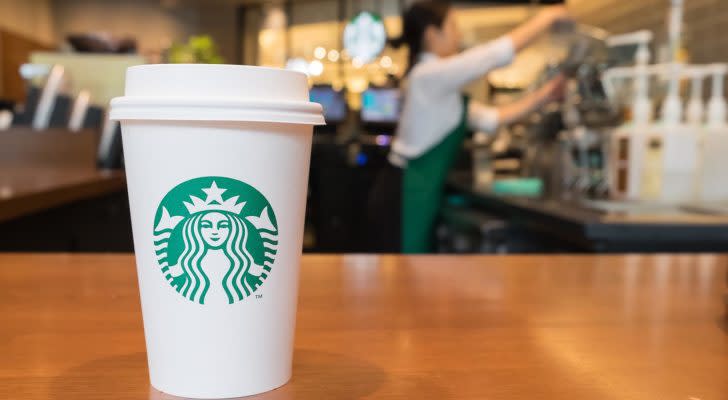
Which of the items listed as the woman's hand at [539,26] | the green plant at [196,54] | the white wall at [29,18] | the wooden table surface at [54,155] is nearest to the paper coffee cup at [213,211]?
the wooden table surface at [54,155]

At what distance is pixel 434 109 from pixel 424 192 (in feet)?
1.11

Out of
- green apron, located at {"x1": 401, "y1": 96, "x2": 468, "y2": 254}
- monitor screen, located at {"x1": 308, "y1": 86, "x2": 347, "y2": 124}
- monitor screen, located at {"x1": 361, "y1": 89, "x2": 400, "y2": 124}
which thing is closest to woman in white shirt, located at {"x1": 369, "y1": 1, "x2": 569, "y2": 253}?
green apron, located at {"x1": 401, "y1": 96, "x2": 468, "y2": 254}

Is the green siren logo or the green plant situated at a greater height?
the green plant

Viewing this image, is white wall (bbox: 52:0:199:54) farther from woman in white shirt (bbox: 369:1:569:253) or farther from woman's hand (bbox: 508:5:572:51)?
woman's hand (bbox: 508:5:572:51)

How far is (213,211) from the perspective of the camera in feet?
1.37

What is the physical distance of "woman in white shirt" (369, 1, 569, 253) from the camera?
8.91ft

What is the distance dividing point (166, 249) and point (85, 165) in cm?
312

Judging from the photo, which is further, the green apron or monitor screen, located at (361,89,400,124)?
monitor screen, located at (361,89,400,124)

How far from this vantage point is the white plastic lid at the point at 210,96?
0.40 metres

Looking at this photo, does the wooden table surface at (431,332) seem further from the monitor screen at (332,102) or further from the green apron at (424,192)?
the monitor screen at (332,102)

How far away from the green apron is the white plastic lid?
97.4 inches

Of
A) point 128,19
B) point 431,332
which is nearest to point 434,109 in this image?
point 431,332

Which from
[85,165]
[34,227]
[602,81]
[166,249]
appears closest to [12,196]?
[34,227]

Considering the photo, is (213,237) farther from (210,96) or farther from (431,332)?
(431,332)
